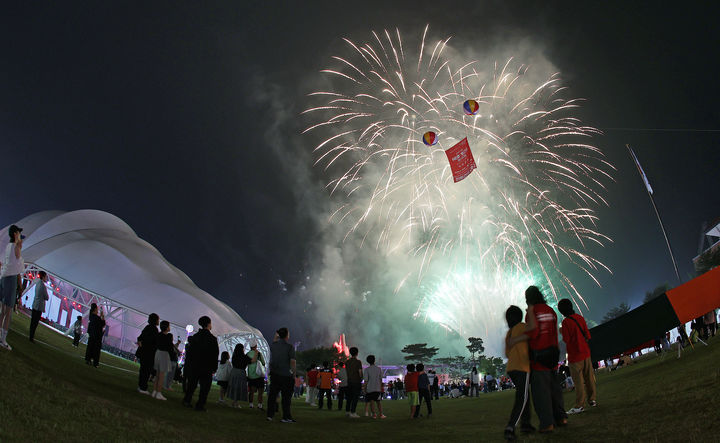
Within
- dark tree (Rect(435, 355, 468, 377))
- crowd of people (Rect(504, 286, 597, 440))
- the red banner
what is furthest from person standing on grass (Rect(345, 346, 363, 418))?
dark tree (Rect(435, 355, 468, 377))

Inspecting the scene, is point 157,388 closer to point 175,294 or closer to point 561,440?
point 561,440

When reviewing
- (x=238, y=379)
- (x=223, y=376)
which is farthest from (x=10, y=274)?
(x=223, y=376)

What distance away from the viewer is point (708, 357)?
8664mm

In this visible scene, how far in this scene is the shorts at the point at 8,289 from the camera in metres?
8.48

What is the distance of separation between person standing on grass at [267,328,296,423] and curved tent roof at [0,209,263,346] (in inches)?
1108

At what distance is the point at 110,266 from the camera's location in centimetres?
3741

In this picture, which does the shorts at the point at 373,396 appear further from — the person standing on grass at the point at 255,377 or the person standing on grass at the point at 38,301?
the person standing on grass at the point at 38,301

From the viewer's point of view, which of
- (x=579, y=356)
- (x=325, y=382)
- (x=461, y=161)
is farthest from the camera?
(x=461, y=161)

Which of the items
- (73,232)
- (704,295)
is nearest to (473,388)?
(704,295)

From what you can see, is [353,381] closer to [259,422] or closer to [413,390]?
[413,390]

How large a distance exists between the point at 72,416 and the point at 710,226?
88874 mm

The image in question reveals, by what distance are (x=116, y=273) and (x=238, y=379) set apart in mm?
29553

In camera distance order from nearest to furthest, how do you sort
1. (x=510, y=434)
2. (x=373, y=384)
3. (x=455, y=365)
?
1. (x=510, y=434)
2. (x=373, y=384)
3. (x=455, y=365)

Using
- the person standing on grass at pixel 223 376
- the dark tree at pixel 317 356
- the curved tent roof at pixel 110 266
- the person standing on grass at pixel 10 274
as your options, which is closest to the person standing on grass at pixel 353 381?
the person standing on grass at pixel 223 376
